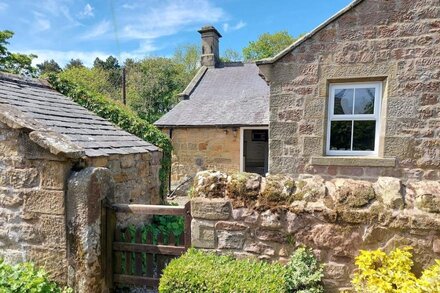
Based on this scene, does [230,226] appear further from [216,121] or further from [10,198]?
[216,121]

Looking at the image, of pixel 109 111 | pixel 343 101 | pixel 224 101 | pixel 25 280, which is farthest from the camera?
pixel 224 101

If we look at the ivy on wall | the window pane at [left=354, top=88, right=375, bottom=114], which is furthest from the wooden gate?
the window pane at [left=354, top=88, right=375, bottom=114]

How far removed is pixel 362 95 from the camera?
17.0ft

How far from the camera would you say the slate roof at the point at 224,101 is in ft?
36.2

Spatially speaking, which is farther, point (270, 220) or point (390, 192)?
point (270, 220)

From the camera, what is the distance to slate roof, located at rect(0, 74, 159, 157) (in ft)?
10.0

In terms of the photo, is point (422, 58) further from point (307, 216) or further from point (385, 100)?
point (307, 216)

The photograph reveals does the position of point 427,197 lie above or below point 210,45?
below

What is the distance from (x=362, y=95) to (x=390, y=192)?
350 centimetres

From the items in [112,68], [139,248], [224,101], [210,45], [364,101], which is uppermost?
[112,68]

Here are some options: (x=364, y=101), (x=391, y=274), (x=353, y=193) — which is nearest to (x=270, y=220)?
(x=353, y=193)

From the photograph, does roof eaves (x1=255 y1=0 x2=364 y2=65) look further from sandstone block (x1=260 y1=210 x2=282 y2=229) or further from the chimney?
the chimney

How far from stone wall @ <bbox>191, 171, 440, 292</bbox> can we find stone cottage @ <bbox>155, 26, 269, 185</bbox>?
788 cm

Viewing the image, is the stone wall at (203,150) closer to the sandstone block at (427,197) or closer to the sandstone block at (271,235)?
the sandstone block at (271,235)
